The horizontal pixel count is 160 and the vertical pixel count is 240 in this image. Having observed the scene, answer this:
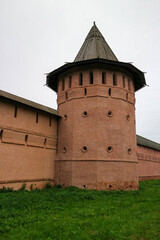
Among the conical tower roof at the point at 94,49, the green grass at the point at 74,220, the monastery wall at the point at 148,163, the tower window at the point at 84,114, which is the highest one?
the conical tower roof at the point at 94,49

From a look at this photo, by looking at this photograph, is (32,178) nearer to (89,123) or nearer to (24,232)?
(89,123)

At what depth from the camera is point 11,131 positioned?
11.5 m

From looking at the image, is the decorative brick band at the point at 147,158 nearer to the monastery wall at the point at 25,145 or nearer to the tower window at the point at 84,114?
the tower window at the point at 84,114

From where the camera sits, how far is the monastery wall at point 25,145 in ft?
36.4

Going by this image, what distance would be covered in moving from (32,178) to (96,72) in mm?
8433

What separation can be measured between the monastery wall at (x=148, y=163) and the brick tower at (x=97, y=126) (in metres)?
11.1

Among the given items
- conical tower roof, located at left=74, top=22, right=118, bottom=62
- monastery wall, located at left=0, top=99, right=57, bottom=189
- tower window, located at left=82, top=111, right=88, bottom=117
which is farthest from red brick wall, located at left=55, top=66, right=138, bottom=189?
conical tower roof, located at left=74, top=22, right=118, bottom=62

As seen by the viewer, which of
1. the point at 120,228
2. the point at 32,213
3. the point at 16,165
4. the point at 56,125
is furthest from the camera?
the point at 56,125

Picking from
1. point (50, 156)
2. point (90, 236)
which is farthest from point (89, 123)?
point (90, 236)

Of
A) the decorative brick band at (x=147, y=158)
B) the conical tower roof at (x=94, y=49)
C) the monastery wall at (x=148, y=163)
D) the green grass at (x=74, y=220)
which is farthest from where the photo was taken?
the decorative brick band at (x=147, y=158)

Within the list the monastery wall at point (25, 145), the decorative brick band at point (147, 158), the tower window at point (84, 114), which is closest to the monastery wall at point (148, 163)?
the decorative brick band at point (147, 158)

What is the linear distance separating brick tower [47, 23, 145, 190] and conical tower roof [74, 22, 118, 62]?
0.37 meters

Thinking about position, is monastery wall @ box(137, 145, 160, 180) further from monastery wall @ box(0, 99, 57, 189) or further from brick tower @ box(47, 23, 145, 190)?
monastery wall @ box(0, 99, 57, 189)

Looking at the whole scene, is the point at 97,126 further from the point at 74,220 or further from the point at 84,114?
the point at 74,220
